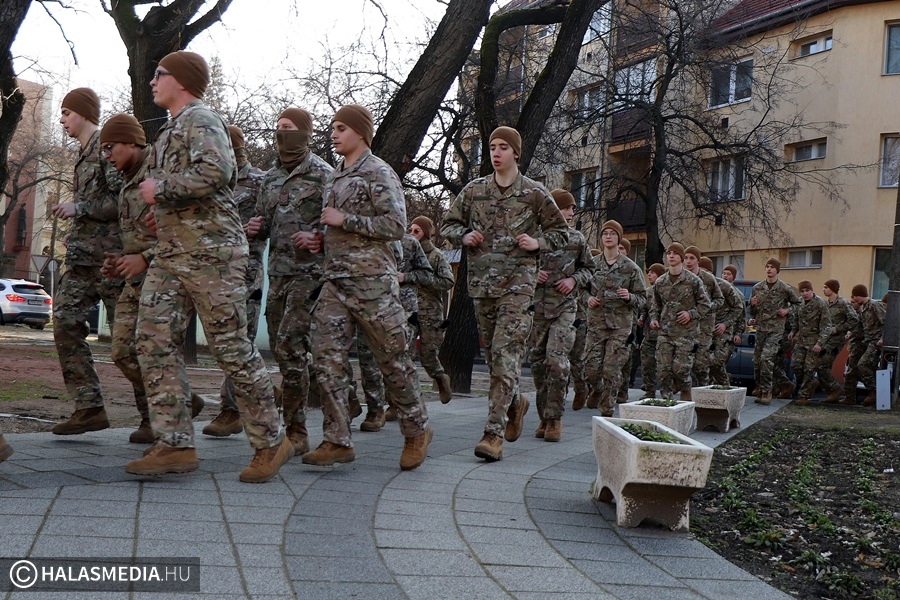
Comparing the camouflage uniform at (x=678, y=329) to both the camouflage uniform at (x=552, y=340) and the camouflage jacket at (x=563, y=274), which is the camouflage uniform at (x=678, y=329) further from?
the camouflage uniform at (x=552, y=340)

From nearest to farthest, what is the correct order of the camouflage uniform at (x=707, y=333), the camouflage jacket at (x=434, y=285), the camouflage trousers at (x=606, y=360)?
the camouflage jacket at (x=434, y=285) → the camouflage trousers at (x=606, y=360) → the camouflage uniform at (x=707, y=333)

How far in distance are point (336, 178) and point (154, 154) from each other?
125 cm

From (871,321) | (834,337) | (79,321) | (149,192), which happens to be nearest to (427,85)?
(79,321)

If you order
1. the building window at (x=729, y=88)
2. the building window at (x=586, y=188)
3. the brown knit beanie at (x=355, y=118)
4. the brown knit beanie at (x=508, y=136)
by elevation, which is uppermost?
the building window at (x=729, y=88)

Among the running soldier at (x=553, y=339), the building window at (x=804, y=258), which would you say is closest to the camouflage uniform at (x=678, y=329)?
the running soldier at (x=553, y=339)

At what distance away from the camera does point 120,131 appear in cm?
618

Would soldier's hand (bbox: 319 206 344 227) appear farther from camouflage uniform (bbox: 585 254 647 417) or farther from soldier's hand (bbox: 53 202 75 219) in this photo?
camouflage uniform (bbox: 585 254 647 417)

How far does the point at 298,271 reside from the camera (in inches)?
273

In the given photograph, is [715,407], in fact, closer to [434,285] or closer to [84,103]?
[434,285]

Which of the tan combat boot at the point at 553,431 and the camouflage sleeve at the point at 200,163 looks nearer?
the camouflage sleeve at the point at 200,163

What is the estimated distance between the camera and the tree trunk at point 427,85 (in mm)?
10859

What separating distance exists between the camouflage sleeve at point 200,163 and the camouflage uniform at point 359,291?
94 cm

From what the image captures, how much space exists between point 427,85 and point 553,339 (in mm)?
3623

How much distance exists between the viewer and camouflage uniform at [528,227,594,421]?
8.75 metres
